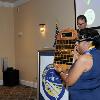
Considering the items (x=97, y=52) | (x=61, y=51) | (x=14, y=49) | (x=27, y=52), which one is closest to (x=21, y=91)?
(x=27, y=52)

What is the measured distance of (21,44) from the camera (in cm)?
764

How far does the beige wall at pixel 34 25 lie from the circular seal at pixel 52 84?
1.97 m

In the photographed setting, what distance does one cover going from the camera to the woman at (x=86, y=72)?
6.24 feet

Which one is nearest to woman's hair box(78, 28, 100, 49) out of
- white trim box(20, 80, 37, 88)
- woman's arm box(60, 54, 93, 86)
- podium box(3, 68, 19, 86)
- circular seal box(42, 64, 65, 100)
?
woman's arm box(60, 54, 93, 86)

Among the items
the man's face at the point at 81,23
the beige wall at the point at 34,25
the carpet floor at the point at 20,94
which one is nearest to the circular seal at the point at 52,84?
the man's face at the point at 81,23

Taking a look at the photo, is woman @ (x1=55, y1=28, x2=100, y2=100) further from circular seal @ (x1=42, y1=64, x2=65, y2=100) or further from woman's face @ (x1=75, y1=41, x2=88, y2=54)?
circular seal @ (x1=42, y1=64, x2=65, y2=100)

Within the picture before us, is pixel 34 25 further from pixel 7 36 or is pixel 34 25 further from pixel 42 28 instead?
pixel 7 36

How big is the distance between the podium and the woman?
5585 mm

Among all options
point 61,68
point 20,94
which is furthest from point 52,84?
point 20,94

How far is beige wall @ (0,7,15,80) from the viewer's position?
25.8 feet

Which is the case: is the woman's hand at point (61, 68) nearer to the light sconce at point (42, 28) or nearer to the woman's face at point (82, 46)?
the woman's face at point (82, 46)

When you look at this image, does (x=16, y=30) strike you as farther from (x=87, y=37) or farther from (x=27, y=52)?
(x=87, y=37)

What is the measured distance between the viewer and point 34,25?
271 inches

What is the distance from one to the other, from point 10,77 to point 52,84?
4.23 metres
